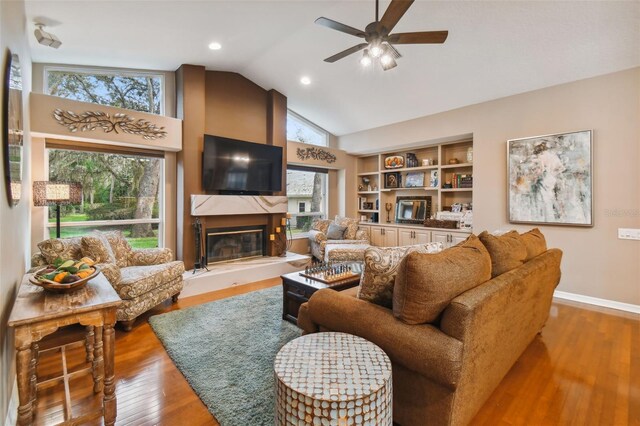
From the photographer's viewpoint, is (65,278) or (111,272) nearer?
(65,278)

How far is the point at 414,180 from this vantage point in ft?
19.4

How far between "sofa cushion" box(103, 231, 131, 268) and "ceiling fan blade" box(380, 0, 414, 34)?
3.70m

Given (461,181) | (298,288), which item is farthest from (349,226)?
(298,288)

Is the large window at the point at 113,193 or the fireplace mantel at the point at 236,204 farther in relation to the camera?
the fireplace mantel at the point at 236,204

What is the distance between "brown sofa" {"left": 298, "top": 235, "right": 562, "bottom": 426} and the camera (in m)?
1.41

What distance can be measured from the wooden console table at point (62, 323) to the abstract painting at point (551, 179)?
4820 mm

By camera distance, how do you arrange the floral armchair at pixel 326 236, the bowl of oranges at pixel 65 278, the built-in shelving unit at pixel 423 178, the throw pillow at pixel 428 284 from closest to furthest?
the throw pillow at pixel 428 284
the bowl of oranges at pixel 65 278
the built-in shelving unit at pixel 423 178
the floral armchair at pixel 326 236

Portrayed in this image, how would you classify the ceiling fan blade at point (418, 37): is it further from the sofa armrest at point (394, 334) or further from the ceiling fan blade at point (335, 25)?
the sofa armrest at point (394, 334)

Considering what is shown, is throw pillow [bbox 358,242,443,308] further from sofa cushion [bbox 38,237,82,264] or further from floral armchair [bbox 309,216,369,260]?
floral armchair [bbox 309,216,369,260]

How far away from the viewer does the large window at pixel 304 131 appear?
6.08 metres

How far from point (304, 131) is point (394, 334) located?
538cm

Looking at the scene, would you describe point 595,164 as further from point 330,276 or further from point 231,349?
point 231,349

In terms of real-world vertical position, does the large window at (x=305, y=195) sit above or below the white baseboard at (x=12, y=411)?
above

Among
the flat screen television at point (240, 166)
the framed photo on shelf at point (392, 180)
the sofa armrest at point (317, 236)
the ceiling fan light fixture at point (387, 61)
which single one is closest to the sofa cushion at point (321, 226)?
the sofa armrest at point (317, 236)
